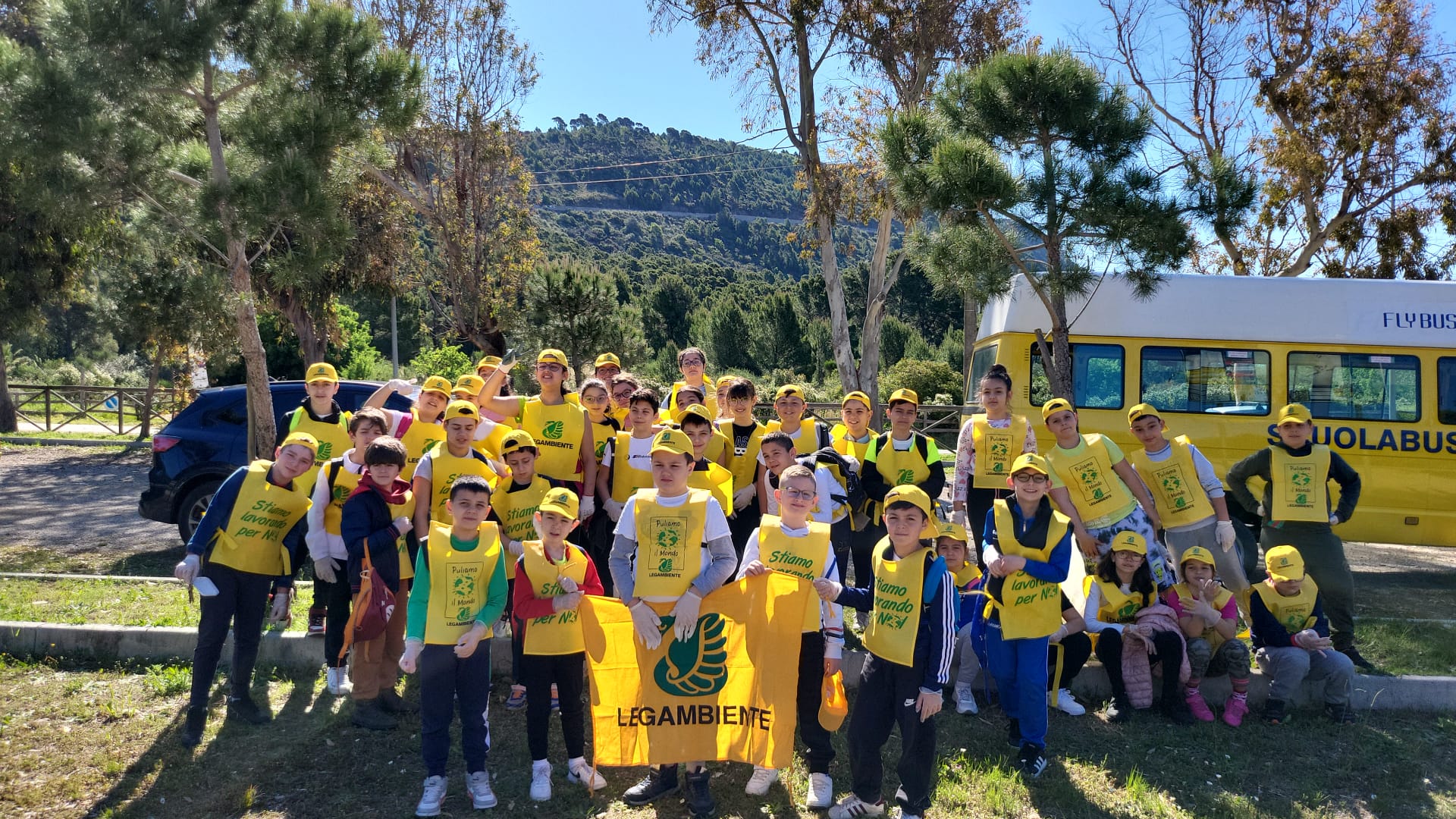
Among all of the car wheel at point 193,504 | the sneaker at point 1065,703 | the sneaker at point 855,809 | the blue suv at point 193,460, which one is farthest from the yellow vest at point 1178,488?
the car wheel at point 193,504

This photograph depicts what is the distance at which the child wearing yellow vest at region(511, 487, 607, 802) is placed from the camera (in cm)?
400

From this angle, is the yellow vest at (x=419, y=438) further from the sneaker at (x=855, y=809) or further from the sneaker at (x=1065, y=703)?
the sneaker at (x=1065, y=703)

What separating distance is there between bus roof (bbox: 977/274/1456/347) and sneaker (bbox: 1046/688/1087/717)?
4316 millimetres

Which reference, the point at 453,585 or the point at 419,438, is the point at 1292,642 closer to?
the point at 453,585

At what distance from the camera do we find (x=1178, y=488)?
18.9 feet

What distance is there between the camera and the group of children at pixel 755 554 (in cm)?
390

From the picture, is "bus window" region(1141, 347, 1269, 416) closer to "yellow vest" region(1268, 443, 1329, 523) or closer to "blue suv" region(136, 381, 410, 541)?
→ "yellow vest" region(1268, 443, 1329, 523)

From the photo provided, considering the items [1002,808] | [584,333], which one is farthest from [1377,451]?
[584,333]

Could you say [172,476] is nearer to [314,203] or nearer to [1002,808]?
[314,203]

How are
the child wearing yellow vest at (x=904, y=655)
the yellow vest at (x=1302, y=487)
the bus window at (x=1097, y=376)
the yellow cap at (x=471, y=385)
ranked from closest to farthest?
the child wearing yellow vest at (x=904, y=655)
the yellow vest at (x=1302, y=487)
the yellow cap at (x=471, y=385)
the bus window at (x=1097, y=376)

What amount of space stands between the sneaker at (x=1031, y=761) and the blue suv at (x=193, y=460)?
5502mm

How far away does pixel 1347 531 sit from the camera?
844cm

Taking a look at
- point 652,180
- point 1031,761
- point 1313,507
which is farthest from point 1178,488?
point 652,180

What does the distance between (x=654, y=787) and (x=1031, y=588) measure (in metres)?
2.02
